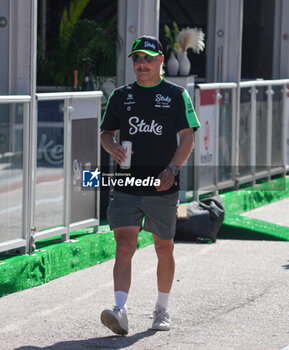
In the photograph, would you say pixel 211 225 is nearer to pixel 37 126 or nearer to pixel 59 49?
pixel 37 126

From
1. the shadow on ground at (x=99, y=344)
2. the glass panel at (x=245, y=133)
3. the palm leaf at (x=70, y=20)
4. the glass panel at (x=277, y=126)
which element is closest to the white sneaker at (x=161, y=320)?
the shadow on ground at (x=99, y=344)

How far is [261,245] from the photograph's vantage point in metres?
9.68

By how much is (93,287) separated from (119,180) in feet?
5.24

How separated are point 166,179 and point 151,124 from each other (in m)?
0.36

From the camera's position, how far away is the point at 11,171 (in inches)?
299

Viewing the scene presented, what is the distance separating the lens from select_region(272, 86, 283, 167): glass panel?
43.5 feet

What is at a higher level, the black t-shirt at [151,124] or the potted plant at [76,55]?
the potted plant at [76,55]

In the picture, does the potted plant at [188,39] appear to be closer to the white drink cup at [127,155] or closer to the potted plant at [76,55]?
the potted plant at [76,55]

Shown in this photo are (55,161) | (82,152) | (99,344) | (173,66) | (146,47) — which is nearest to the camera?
(99,344)

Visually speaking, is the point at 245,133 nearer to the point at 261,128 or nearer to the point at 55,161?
the point at 261,128

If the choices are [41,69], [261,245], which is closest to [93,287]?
[261,245]

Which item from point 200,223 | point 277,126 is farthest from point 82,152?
point 277,126

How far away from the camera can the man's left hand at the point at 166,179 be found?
6.08m

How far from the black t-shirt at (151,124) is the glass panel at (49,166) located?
182 centimetres
